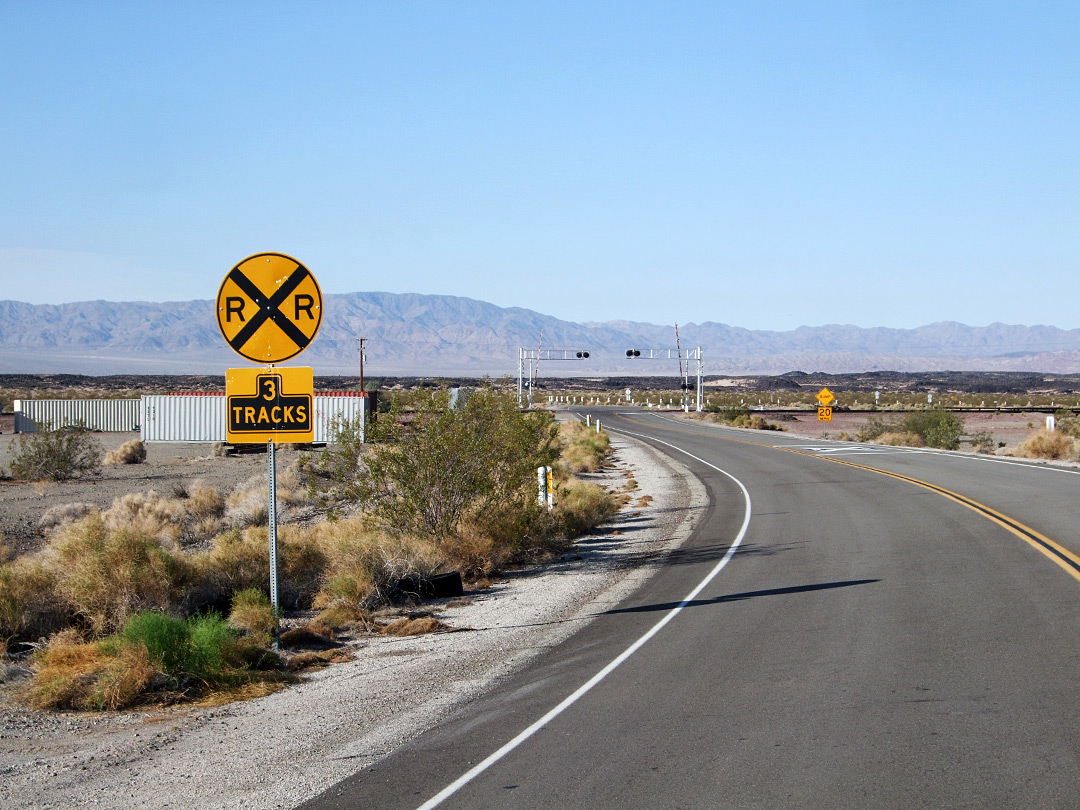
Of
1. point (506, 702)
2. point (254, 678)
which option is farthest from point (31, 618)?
point (506, 702)

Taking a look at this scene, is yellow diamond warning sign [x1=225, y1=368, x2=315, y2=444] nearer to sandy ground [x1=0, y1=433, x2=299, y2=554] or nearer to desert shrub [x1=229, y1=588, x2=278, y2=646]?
desert shrub [x1=229, y1=588, x2=278, y2=646]

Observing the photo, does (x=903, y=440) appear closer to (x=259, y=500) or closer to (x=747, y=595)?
(x=259, y=500)

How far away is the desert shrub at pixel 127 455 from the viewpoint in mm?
39531

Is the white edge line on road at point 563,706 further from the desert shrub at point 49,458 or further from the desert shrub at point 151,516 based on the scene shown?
the desert shrub at point 49,458

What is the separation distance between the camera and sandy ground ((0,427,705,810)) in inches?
241

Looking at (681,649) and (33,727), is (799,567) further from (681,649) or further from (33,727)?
(33,727)

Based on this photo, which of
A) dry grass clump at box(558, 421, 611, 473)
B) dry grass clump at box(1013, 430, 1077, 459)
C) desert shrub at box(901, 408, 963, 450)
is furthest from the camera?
desert shrub at box(901, 408, 963, 450)

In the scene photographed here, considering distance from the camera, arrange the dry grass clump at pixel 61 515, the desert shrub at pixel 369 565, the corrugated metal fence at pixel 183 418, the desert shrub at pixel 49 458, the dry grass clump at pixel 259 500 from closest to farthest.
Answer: the desert shrub at pixel 369 565 < the dry grass clump at pixel 61 515 < the dry grass clump at pixel 259 500 < the desert shrub at pixel 49 458 < the corrugated metal fence at pixel 183 418

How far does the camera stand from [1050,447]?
115 ft

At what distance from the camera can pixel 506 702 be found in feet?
25.9

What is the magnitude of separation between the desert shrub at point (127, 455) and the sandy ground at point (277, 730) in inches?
1233

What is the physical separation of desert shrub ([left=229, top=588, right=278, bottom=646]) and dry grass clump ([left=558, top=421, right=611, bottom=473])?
18682 mm

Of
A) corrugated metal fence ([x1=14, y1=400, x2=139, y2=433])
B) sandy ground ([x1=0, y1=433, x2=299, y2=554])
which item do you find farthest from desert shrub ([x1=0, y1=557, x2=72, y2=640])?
corrugated metal fence ([x1=14, y1=400, x2=139, y2=433])

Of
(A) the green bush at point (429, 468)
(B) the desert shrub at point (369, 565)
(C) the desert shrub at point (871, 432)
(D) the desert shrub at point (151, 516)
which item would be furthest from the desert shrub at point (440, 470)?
(C) the desert shrub at point (871, 432)
